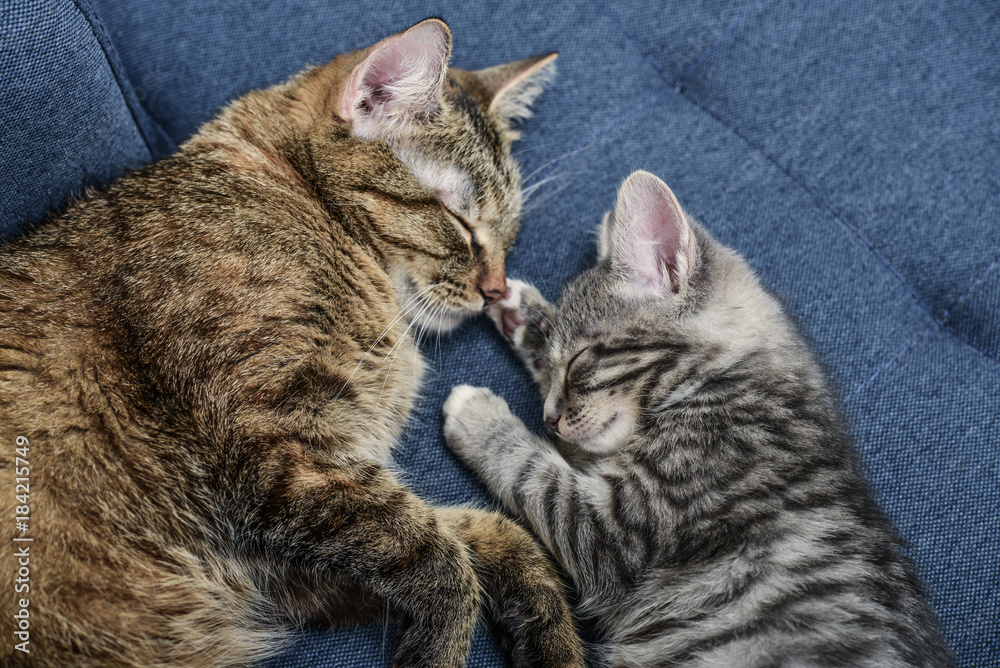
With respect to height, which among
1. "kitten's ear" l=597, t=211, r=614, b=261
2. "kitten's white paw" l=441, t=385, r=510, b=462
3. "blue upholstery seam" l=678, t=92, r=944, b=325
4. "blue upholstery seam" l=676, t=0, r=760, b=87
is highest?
"blue upholstery seam" l=676, t=0, r=760, b=87

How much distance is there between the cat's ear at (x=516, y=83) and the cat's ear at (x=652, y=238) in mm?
530

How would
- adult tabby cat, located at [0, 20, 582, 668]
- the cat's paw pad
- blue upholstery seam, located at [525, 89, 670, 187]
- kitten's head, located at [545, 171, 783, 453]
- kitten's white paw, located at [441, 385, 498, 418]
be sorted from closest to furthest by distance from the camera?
adult tabby cat, located at [0, 20, 582, 668] < kitten's head, located at [545, 171, 783, 453] < kitten's white paw, located at [441, 385, 498, 418] < the cat's paw pad < blue upholstery seam, located at [525, 89, 670, 187]

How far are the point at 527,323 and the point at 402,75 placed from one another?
2.32 feet

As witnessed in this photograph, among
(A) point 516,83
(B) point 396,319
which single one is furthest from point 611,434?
(A) point 516,83

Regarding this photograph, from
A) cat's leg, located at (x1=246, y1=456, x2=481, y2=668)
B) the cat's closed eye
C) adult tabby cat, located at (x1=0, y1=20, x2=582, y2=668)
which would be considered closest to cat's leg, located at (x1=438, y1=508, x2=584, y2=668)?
adult tabby cat, located at (x1=0, y1=20, x2=582, y2=668)

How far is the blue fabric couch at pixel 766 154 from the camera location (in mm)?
1685

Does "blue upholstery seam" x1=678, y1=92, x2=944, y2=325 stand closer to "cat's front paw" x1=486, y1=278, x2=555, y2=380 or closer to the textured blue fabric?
"cat's front paw" x1=486, y1=278, x2=555, y2=380

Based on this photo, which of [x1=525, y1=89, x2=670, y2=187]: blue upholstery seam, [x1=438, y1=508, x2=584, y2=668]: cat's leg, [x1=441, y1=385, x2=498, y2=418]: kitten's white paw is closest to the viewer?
[x1=438, y1=508, x2=584, y2=668]: cat's leg

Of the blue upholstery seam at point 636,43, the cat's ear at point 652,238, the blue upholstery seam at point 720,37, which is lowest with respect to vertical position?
the cat's ear at point 652,238

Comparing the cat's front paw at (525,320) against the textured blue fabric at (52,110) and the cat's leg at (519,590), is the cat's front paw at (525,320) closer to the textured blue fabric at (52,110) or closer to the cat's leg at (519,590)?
the cat's leg at (519,590)

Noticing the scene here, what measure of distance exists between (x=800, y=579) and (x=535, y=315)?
89 cm

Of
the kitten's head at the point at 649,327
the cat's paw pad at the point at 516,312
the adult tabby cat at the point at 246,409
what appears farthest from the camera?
the cat's paw pad at the point at 516,312

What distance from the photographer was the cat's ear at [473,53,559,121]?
76.9 inches

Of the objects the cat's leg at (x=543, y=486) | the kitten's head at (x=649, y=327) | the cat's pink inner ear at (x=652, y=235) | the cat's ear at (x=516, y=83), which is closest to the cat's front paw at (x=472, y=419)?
the cat's leg at (x=543, y=486)
